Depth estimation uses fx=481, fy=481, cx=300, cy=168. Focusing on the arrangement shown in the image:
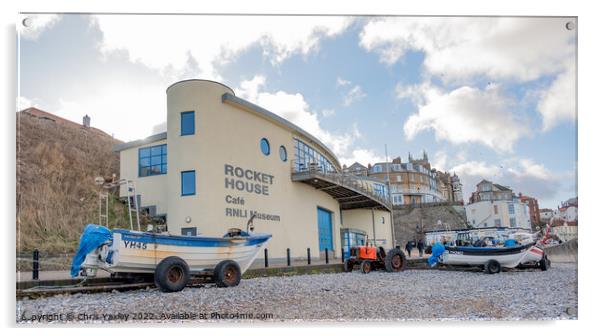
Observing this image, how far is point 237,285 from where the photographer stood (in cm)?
910

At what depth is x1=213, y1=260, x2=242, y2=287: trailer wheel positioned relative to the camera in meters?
8.82

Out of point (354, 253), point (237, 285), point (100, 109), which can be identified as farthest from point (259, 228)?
point (100, 109)

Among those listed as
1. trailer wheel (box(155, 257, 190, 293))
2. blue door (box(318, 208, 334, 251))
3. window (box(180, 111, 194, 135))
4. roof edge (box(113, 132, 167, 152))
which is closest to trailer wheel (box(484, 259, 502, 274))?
blue door (box(318, 208, 334, 251))

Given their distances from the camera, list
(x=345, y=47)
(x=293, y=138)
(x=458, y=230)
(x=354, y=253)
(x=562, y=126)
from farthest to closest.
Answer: (x=458, y=230) < (x=293, y=138) < (x=354, y=253) < (x=345, y=47) < (x=562, y=126)

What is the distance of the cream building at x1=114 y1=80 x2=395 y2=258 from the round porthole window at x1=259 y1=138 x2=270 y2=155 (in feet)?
0.10

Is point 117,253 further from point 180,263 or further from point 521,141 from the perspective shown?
point 521,141

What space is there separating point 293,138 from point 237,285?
7.56 meters

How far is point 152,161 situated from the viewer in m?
13.5

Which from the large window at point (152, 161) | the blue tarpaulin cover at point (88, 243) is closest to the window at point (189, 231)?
the large window at point (152, 161)

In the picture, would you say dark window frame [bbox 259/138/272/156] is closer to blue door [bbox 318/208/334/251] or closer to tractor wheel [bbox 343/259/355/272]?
tractor wheel [bbox 343/259/355/272]

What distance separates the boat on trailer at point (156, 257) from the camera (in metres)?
7.57

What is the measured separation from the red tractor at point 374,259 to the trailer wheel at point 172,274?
6140 mm
